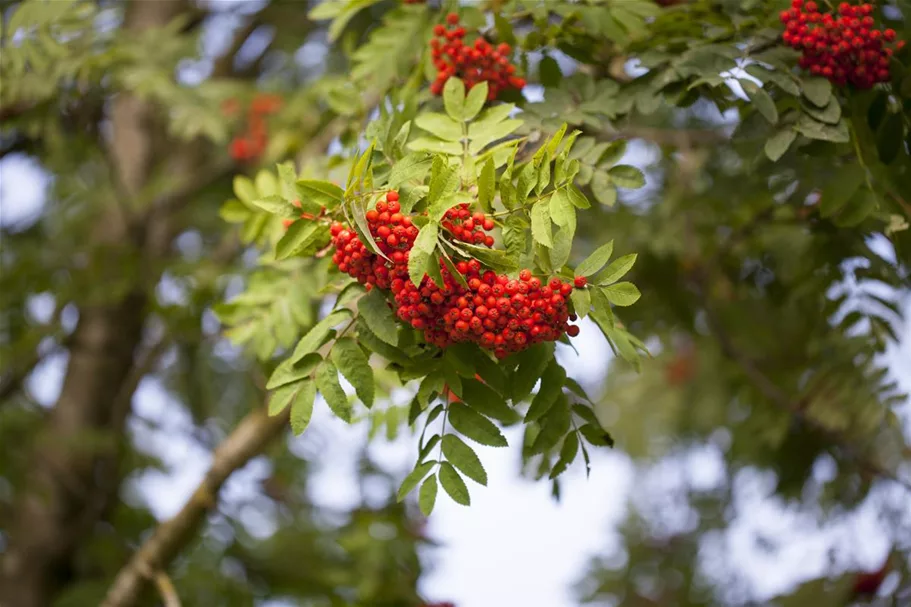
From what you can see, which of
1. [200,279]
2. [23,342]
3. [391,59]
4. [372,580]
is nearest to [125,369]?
[23,342]

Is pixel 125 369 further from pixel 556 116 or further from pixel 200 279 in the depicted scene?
pixel 556 116

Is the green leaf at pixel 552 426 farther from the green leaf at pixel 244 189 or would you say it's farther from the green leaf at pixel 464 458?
the green leaf at pixel 244 189

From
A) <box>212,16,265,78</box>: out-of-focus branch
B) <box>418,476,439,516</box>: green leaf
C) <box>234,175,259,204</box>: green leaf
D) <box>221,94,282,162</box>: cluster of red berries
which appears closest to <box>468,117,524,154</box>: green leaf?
<box>418,476,439,516</box>: green leaf

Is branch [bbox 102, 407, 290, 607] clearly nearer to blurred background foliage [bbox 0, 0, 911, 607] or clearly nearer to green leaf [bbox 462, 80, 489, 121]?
blurred background foliage [bbox 0, 0, 911, 607]

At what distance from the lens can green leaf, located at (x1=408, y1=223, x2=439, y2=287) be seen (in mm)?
1276

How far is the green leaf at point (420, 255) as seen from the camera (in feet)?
4.19

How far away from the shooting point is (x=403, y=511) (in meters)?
3.26

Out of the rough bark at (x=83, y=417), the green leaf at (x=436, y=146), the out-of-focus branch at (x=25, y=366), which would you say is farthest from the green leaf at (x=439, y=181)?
the out-of-focus branch at (x=25, y=366)

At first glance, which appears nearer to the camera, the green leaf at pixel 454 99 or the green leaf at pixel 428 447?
the green leaf at pixel 428 447

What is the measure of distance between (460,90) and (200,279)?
70.6 inches

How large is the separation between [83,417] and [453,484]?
2.96 m

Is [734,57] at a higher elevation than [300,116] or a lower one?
higher

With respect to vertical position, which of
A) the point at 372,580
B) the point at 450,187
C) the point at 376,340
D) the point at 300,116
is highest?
the point at 450,187

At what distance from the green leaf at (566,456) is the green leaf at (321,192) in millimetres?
611
